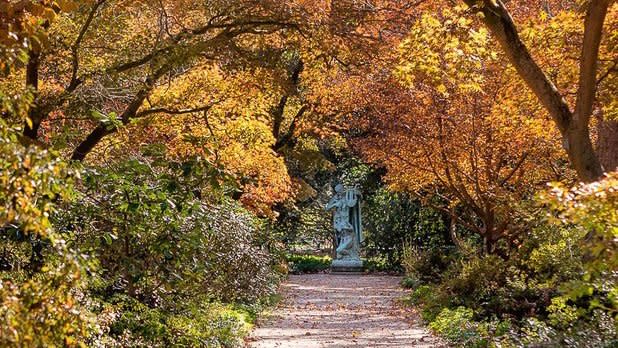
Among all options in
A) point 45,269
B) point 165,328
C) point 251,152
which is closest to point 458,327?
point 165,328

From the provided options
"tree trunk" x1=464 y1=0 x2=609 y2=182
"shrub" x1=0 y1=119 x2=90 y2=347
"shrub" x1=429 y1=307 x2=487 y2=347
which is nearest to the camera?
"shrub" x1=0 y1=119 x2=90 y2=347

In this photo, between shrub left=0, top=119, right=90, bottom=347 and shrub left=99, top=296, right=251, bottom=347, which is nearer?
shrub left=0, top=119, right=90, bottom=347

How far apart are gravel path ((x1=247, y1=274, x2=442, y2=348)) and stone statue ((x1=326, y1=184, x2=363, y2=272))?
5651mm

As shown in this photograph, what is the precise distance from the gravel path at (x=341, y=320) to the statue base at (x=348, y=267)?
5573 mm

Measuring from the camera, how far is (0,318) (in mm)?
3408

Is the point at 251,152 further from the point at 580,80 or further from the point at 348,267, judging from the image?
the point at 348,267

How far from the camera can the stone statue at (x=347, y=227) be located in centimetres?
2855

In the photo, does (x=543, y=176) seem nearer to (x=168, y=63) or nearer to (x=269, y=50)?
(x=269, y=50)

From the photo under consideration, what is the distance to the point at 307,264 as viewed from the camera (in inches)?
1170

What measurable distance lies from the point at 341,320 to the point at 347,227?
14.1 meters

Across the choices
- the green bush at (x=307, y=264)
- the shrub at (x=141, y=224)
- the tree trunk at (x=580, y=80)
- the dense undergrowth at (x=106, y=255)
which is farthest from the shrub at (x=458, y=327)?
the green bush at (x=307, y=264)

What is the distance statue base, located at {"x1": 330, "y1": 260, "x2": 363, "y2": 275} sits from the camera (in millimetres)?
28531

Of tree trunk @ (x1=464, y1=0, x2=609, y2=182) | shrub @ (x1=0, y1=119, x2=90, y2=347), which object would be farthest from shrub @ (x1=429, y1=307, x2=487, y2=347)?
shrub @ (x1=0, y1=119, x2=90, y2=347)

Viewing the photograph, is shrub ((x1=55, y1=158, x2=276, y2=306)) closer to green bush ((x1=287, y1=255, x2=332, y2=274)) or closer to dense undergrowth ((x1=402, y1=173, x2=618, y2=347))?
dense undergrowth ((x1=402, y1=173, x2=618, y2=347))
